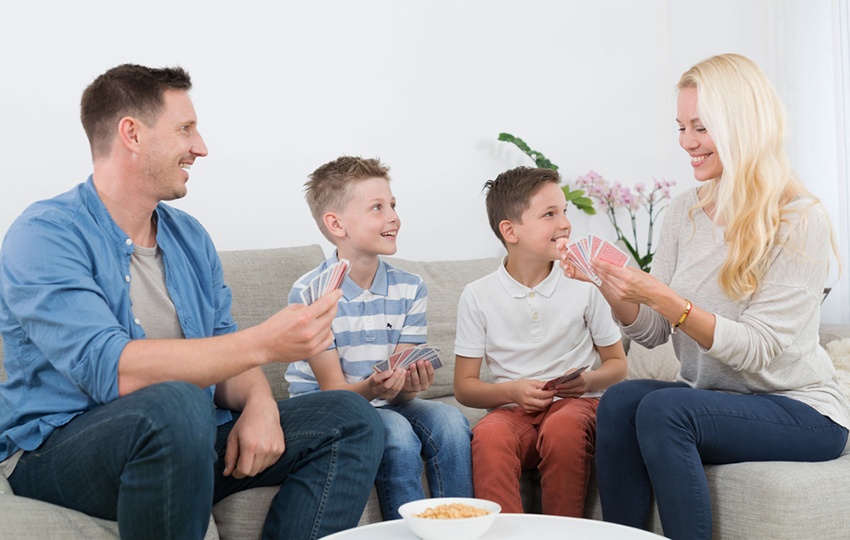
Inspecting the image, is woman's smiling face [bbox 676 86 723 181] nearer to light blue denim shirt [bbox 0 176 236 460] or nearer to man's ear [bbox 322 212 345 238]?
man's ear [bbox 322 212 345 238]

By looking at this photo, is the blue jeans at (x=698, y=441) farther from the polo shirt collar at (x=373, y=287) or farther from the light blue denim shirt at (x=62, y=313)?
the light blue denim shirt at (x=62, y=313)

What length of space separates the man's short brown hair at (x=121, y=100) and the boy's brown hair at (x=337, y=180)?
0.73 m

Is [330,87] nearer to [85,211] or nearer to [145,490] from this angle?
[85,211]

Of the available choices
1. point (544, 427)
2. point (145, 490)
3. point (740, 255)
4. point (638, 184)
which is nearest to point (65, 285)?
point (145, 490)

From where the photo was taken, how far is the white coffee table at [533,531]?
1635 millimetres

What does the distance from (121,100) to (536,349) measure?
1.36m

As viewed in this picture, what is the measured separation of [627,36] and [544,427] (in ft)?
9.38

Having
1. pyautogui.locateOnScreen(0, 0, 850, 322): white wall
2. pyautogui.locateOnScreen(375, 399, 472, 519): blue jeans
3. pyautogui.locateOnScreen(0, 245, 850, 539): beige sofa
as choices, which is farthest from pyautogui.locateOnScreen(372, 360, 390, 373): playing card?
pyautogui.locateOnScreen(0, 0, 850, 322): white wall

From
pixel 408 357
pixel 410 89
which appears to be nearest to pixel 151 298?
pixel 408 357

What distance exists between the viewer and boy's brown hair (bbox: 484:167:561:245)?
9.36ft

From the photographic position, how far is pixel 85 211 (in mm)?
2080

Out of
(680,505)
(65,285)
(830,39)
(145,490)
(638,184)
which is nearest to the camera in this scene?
(145,490)

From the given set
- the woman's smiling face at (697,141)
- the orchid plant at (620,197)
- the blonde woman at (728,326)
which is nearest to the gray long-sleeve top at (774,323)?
the blonde woman at (728,326)

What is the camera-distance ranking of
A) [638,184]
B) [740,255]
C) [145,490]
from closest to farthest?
[145,490], [740,255], [638,184]
